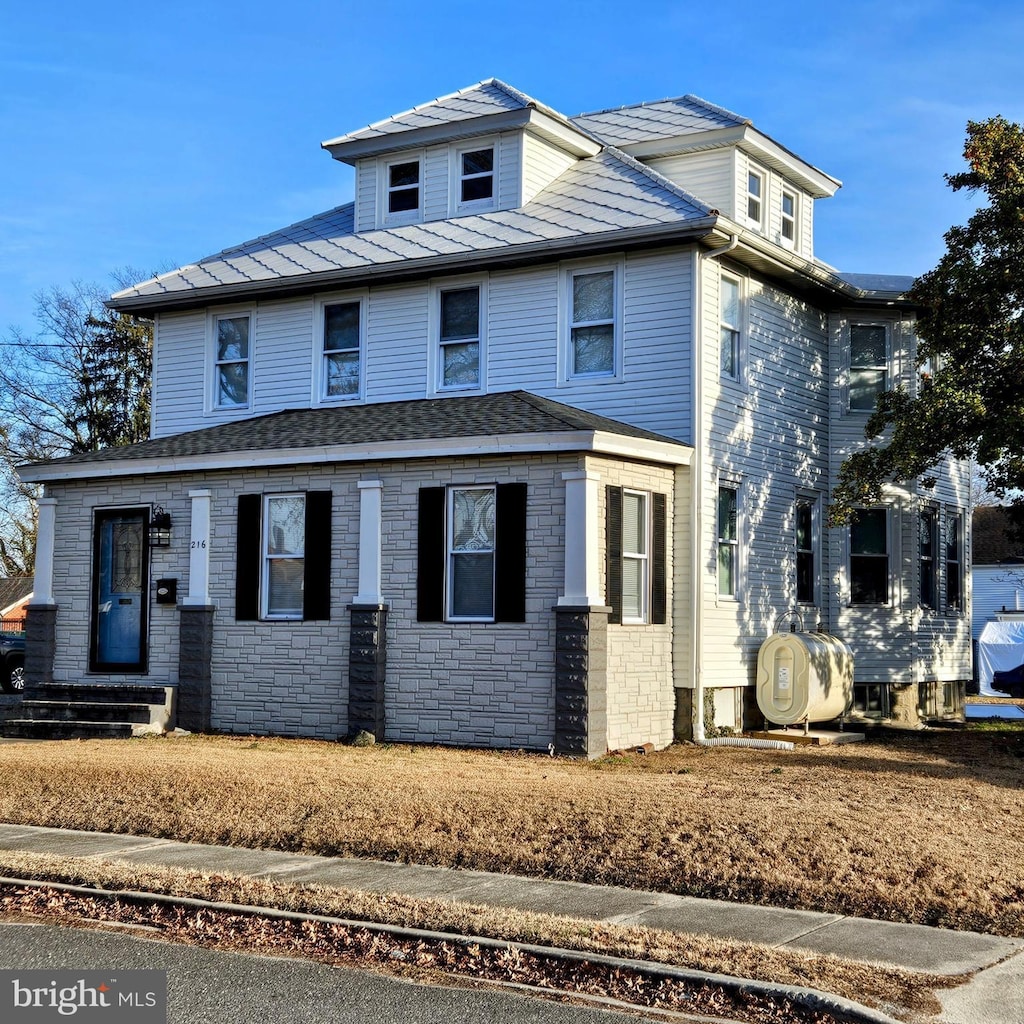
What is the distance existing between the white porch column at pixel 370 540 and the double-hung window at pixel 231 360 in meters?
4.71

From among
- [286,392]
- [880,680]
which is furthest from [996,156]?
[286,392]

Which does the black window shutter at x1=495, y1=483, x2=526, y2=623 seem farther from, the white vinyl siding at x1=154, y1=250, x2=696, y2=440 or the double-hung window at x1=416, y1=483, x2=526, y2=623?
the white vinyl siding at x1=154, y1=250, x2=696, y2=440

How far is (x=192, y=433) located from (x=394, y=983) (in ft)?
44.9

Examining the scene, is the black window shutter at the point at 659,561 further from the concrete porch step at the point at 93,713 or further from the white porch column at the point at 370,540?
the concrete porch step at the point at 93,713

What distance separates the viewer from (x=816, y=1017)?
5.83 metres

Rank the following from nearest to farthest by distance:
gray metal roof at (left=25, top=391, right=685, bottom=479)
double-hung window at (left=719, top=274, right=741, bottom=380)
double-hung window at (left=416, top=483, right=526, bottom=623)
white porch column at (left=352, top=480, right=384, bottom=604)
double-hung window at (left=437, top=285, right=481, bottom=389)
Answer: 1. gray metal roof at (left=25, top=391, right=685, bottom=479)
2. double-hung window at (left=416, top=483, right=526, bottom=623)
3. white porch column at (left=352, top=480, right=384, bottom=604)
4. double-hung window at (left=719, top=274, right=741, bottom=380)
5. double-hung window at (left=437, top=285, right=481, bottom=389)

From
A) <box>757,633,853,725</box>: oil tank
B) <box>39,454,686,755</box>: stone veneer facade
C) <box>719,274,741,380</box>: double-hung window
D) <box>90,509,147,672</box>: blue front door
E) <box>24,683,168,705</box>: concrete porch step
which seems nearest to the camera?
<box>39,454,686,755</box>: stone veneer facade

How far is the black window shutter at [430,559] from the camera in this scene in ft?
51.1

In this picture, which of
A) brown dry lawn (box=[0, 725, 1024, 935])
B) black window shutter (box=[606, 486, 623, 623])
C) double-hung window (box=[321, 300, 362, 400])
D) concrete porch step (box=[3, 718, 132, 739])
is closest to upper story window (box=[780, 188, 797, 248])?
double-hung window (box=[321, 300, 362, 400])

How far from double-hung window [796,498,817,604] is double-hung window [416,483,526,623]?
577 cm

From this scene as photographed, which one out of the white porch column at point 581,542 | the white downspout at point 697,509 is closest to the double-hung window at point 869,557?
the white downspout at point 697,509

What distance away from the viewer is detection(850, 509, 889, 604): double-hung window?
19781 mm

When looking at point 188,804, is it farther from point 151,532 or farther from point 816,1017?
point 151,532

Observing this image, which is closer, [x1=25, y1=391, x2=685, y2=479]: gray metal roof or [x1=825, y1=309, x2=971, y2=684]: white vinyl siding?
[x1=25, y1=391, x2=685, y2=479]: gray metal roof
